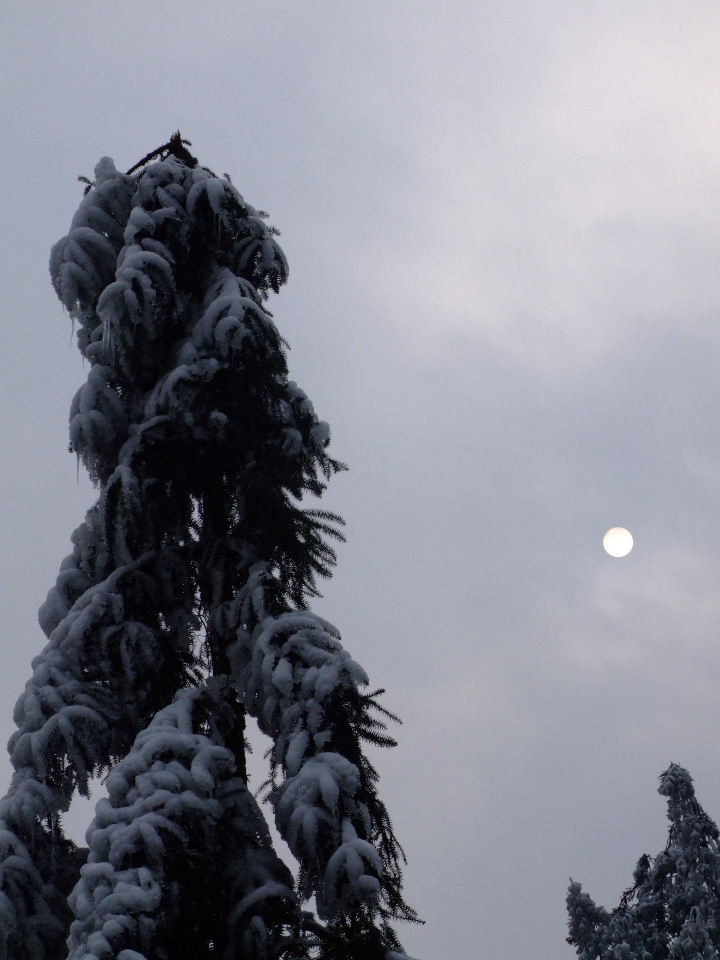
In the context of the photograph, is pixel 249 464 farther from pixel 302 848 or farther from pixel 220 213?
pixel 302 848

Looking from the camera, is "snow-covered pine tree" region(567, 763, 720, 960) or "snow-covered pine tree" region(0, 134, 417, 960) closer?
"snow-covered pine tree" region(0, 134, 417, 960)

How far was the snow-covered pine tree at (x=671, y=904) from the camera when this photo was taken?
23.7 m

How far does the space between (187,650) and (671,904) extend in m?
21.1

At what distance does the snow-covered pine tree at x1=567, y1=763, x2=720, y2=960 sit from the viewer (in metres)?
23.7

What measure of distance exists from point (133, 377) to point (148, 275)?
2.72 feet

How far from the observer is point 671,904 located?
2495 centimetres

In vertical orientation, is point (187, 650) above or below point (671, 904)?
below

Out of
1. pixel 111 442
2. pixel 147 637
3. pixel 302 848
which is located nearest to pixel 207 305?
pixel 111 442

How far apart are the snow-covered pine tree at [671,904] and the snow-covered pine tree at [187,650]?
19147mm

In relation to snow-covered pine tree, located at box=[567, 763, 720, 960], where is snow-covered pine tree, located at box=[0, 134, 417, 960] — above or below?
below

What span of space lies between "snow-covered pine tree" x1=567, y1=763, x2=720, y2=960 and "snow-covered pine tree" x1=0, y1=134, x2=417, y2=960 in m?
19.1

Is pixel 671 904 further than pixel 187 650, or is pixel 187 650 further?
pixel 671 904

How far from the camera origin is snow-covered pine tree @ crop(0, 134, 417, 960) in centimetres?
602

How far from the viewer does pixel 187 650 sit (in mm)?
7941
